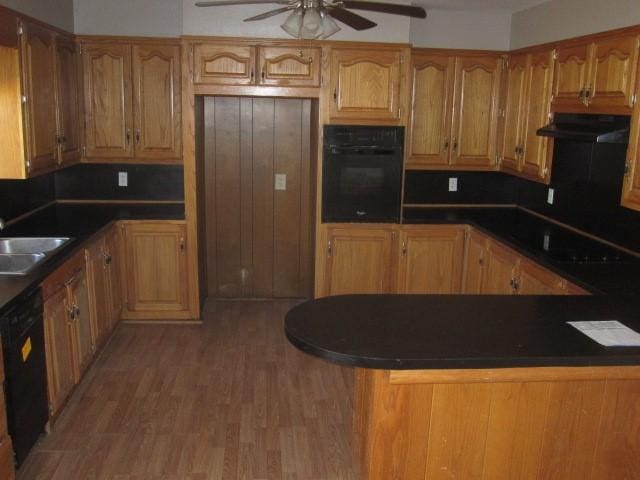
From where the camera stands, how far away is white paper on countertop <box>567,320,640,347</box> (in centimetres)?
218

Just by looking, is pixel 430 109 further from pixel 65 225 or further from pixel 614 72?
pixel 65 225

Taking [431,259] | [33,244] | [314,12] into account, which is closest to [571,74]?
[431,259]

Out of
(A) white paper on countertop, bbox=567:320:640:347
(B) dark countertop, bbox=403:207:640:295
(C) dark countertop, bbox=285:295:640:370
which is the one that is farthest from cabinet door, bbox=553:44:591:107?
(A) white paper on countertop, bbox=567:320:640:347

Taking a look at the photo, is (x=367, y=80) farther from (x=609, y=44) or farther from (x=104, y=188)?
(x=104, y=188)

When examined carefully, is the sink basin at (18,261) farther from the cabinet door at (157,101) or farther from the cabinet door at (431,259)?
the cabinet door at (431,259)

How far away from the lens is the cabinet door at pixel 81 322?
3492 mm

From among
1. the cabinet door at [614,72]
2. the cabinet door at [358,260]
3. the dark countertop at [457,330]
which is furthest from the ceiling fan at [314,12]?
the cabinet door at [358,260]

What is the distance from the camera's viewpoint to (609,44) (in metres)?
3.36

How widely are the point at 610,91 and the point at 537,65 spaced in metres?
0.99

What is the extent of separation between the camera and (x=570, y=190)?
434 cm

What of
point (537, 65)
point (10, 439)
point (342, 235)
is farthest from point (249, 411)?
point (537, 65)

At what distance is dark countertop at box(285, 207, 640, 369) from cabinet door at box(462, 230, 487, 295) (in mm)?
1355

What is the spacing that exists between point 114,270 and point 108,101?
123 centimetres

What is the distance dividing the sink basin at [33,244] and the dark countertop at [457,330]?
75.6 inches
